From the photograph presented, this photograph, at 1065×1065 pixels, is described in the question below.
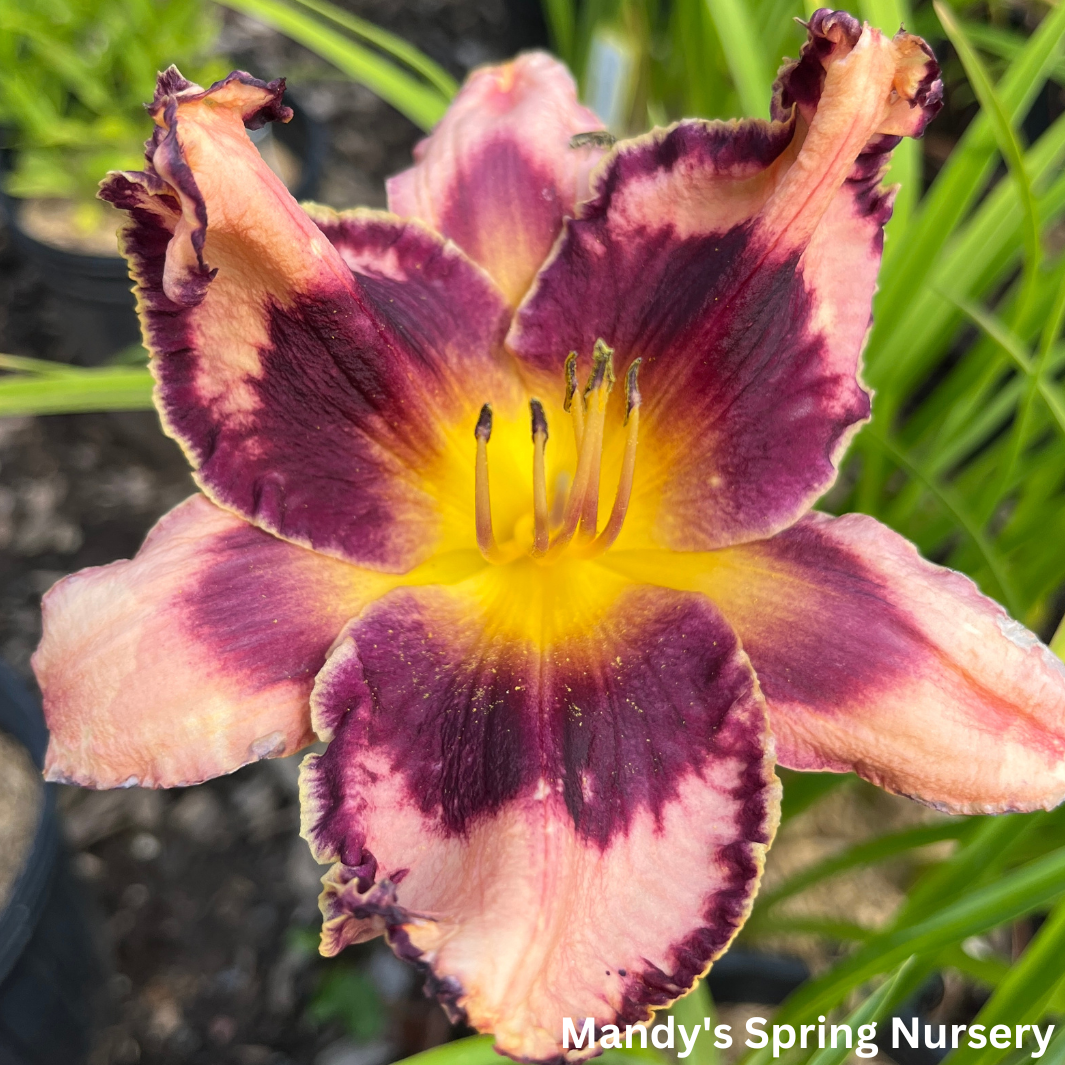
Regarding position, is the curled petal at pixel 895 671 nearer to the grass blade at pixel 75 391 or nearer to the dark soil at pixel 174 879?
the grass blade at pixel 75 391

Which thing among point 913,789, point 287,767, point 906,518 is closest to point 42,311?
point 287,767

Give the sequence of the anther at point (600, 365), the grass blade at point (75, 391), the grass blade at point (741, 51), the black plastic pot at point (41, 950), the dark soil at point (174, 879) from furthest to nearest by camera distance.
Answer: the dark soil at point (174, 879), the black plastic pot at point (41, 950), the grass blade at point (741, 51), the grass blade at point (75, 391), the anther at point (600, 365)

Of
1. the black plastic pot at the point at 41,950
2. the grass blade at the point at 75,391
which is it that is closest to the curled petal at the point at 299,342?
the grass blade at the point at 75,391

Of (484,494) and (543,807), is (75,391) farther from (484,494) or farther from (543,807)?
(543,807)

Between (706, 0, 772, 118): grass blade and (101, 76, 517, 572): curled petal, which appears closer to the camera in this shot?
(101, 76, 517, 572): curled petal

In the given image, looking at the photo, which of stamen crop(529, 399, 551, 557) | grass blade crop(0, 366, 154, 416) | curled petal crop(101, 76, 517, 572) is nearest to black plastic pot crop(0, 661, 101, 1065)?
grass blade crop(0, 366, 154, 416)

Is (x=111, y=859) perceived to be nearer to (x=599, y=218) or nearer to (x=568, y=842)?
(x=568, y=842)

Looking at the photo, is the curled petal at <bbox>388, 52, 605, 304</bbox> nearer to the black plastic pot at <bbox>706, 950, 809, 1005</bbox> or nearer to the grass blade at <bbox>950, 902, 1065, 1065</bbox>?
the grass blade at <bbox>950, 902, 1065, 1065</bbox>
